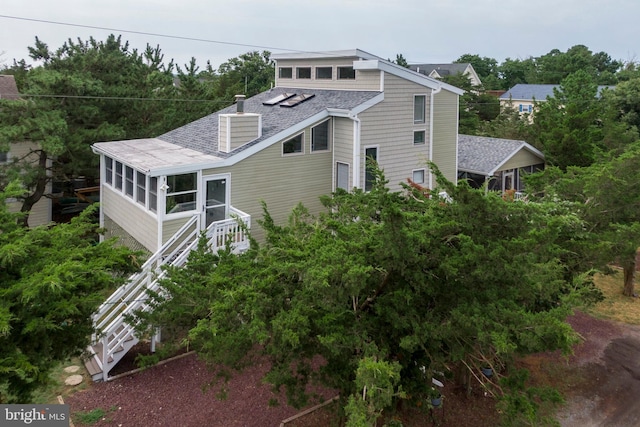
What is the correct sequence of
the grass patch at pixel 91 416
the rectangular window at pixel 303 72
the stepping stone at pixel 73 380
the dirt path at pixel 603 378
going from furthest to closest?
1. the rectangular window at pixel 303 72
2. the stepping stone at pixel 73 380
3. the dirt path at pixel 603 378
4. the grass patch at pixel 91 416

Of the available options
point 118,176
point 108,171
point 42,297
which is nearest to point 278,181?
point 118,176

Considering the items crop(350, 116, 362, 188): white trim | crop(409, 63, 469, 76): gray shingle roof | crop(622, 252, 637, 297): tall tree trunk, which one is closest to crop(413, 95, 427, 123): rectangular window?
crop(350, 116, 362, 188): white trim

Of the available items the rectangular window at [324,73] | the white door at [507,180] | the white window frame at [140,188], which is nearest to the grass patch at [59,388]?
the white window frame at [140,188]

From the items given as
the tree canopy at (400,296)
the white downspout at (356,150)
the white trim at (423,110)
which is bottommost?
the tree canopy at (400,296)

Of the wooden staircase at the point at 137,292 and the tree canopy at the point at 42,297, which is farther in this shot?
the wooden staircase at the point at 137,292

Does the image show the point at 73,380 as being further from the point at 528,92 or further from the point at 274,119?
the point at 528,92

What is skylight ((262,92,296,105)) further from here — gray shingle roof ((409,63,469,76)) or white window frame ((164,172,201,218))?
gray shingle roof ((409,63,469,76))

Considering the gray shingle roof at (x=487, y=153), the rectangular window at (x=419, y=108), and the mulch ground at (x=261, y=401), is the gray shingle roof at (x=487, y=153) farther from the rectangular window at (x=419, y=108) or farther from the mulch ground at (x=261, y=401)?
the mulch ground at (x=261, y=401)
